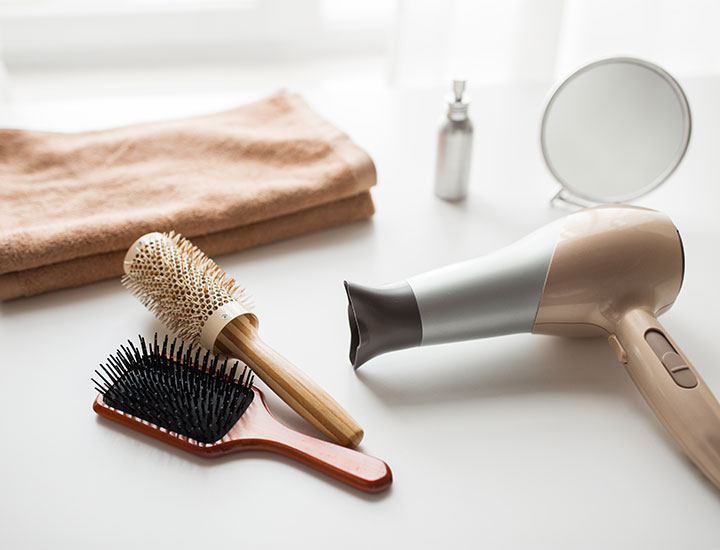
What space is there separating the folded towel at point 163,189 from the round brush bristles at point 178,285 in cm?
10

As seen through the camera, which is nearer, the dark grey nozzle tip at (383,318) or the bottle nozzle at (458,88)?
the dark grey nozzle tip at (383,318)

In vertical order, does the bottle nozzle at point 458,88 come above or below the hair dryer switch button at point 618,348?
above

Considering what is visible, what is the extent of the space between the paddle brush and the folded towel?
190mm

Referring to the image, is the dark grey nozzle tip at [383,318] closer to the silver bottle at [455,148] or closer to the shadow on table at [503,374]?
the shadow on table at [503,374]

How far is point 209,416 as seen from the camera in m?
0.53

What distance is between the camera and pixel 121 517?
0.50m

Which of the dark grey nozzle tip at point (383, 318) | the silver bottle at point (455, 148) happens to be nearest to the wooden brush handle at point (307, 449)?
the dark grey nozzle tip at point (383, 318)

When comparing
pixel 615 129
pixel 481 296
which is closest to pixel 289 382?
pixel 481 296

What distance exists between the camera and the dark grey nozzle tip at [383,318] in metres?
0.59

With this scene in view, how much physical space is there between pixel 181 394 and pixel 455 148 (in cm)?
46

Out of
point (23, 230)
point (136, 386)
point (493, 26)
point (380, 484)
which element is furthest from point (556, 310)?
point (493, 26)

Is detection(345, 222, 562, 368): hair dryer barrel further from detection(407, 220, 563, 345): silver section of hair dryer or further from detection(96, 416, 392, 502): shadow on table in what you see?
detection(96, 416, 392, 502): shadow on table

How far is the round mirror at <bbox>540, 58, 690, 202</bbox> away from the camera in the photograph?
0.80 m

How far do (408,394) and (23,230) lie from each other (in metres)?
0.42
